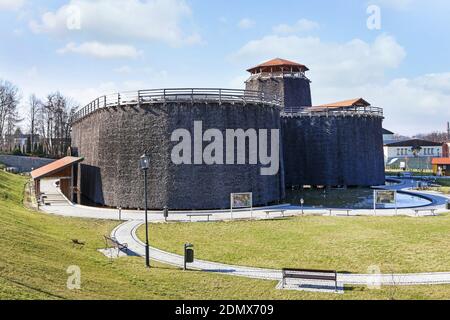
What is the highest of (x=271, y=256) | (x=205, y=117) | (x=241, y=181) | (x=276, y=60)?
(x=276, y=60)

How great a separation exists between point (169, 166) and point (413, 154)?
3039 inches

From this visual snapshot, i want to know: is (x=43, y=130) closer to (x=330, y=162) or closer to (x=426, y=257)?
(x=330, y=162)

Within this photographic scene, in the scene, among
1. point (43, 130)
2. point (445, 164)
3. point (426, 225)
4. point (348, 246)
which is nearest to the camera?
point (348, 246)

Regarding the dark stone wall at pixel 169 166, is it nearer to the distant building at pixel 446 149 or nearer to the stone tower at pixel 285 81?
the stone tower at pixel 285 81

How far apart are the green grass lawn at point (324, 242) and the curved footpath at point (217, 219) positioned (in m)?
0.79

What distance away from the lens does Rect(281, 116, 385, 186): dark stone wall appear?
55.8m

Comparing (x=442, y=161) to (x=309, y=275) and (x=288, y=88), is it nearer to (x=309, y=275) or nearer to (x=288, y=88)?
(x=288, y=88)

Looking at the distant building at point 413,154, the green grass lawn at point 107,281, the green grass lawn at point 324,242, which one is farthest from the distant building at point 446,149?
the green grass lawn at point 107,281

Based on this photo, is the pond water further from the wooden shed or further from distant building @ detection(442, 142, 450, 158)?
distant building @ detection(442, 142, 450, 158)

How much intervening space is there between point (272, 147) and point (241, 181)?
16.9 ft

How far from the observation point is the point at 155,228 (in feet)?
87.6

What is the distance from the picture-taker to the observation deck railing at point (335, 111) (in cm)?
5603

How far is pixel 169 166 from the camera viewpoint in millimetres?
35188
